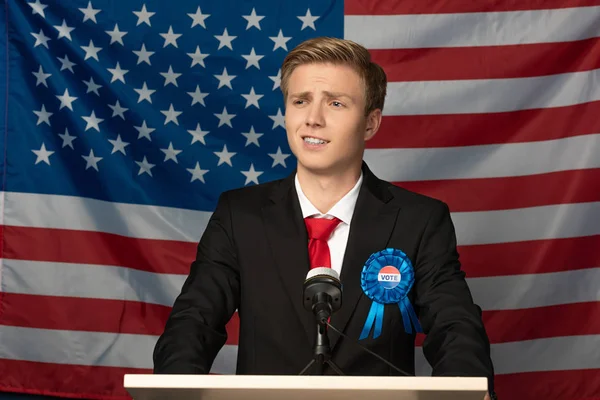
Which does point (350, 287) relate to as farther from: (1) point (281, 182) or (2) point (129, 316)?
(2) point (129, 316)

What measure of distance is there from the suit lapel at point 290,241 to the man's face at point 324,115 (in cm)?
12

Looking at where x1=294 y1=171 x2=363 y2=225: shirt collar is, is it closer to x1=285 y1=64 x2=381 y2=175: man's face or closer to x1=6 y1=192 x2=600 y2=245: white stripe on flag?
x1=285 y1=64 x2=381 y2=175: man's face

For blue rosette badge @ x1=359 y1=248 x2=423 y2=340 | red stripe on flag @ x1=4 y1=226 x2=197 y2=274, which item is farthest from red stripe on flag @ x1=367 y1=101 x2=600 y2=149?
blue rosette badge @ x1=359 y1=248 x2=423 y2=340

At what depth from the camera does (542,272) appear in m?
3.55

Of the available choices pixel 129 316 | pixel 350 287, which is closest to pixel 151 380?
pixel 350 287

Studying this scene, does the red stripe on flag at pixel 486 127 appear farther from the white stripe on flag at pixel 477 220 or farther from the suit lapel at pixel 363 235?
the suit lapel at pixel 363 235

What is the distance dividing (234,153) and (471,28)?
1.10 metres

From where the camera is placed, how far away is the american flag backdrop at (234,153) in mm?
3555

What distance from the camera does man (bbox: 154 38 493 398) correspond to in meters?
2.19

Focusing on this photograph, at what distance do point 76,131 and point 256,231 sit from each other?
148 cm

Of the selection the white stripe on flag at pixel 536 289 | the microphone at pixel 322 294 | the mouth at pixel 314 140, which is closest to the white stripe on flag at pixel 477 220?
the white stripe on flag at pixel 536 289

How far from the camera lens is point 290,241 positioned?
232 centimetres

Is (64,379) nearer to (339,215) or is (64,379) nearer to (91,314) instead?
(91,314)

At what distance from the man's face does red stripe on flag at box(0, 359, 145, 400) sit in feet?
5.26
